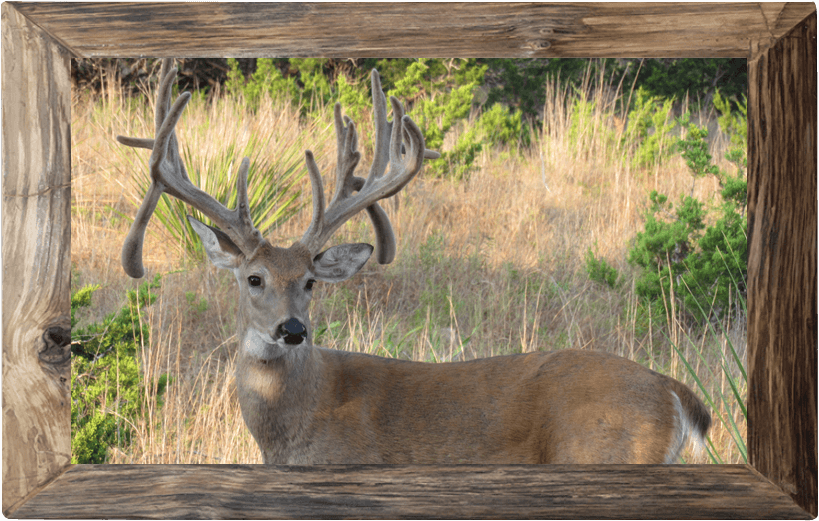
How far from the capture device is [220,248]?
4004 mm

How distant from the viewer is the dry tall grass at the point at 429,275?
5531mm

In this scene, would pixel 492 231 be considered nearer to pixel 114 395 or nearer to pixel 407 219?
pixel 407 219

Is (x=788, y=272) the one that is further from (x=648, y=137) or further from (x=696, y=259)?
(x=648, y=137)

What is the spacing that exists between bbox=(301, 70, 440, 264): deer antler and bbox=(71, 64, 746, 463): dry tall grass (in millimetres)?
1326

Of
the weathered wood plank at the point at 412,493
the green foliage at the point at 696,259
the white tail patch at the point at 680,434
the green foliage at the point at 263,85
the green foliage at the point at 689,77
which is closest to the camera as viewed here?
the weathered wood plank at the point at 412,493

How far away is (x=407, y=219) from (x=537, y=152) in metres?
3.63

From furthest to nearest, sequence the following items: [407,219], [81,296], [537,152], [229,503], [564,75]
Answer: [564,75], [537,152], [407,219], [81,296], [229,503]

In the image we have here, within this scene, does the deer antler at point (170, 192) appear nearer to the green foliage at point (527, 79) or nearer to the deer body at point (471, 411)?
the deer body at point (471, 411)

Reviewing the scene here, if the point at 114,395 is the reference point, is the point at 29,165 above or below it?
above

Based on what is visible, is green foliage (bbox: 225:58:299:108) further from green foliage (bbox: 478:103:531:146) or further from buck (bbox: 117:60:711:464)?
buck (bbox: 117:60:711:464)

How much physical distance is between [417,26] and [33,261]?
6.32 ft

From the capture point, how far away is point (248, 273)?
3.94 meters

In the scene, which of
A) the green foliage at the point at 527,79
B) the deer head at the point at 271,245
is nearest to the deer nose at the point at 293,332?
the deer head at the point at 271,245

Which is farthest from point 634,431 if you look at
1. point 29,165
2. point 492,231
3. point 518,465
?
point 492,231
